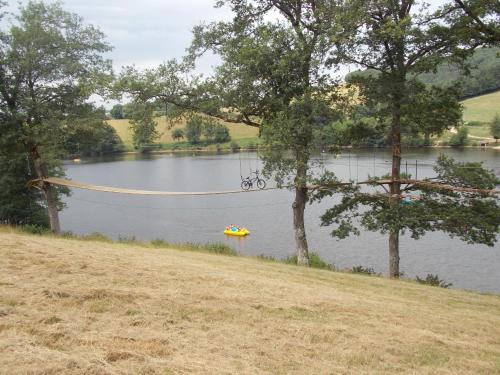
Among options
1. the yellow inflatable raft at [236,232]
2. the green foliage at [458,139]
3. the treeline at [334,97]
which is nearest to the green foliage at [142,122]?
the treeline at [334,97]

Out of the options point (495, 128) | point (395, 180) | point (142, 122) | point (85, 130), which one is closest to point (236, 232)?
point (85, 130)

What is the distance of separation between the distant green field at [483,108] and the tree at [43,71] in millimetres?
69098

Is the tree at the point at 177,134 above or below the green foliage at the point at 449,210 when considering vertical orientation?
above

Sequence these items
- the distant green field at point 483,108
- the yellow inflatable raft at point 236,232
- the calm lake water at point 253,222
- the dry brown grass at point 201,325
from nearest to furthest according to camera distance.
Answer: the dry brown grass at point 201,325 → the calm lake water at point 253,222 → the yellow inflatable raft at point 236,232 → the distant green field at point 483,108

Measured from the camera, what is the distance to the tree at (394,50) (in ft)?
37.2

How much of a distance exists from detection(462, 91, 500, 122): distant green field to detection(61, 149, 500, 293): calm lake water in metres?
39.0

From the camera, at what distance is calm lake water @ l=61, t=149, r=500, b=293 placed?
2019cm

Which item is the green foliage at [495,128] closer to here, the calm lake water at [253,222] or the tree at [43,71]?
the calm lake water at [253,222]

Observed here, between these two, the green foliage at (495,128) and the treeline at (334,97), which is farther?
the green foliage at (495,128)

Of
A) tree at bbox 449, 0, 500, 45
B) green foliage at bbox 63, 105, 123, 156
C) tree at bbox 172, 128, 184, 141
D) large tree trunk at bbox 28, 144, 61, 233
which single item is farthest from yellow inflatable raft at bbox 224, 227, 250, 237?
tree at bbox 172, 128, 184, 141

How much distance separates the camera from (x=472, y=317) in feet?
25.0

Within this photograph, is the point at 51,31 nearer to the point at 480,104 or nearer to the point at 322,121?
the point at 322,121

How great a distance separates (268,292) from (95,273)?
2.50m

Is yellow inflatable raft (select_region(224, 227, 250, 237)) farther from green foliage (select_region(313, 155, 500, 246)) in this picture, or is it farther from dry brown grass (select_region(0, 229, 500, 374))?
dry brown grass (select_region(0, 229, 500, 374))
